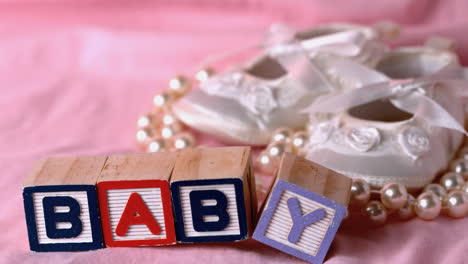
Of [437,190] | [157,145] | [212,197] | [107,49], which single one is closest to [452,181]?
[437,190]

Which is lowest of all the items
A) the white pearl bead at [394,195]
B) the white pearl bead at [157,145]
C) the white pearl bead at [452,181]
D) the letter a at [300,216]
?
the white pearl bead at [452,181]

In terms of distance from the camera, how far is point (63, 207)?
91 cm

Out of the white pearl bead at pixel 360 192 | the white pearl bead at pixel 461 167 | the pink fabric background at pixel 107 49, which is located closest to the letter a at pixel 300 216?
the white pearl bead at pixel 360 192

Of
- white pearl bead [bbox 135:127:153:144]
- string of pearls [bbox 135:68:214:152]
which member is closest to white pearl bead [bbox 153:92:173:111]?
string of pearls [bbox 135:68:214:152]

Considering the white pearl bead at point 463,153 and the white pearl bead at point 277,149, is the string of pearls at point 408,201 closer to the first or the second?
the white pearl bead at point 463,153

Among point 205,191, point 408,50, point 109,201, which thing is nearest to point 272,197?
point 205,191

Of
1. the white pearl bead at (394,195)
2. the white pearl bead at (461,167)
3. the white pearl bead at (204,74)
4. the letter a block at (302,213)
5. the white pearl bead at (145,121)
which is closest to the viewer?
the letter a block at (302,213)

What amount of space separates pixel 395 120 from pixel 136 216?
538mm

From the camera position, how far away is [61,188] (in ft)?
2.95

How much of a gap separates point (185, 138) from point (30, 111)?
0.43 m

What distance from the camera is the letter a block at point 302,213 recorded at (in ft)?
2.86

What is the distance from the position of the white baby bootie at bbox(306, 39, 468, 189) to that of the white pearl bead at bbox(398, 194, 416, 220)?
1.3 inches

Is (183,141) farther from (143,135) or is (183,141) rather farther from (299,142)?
(299,142)

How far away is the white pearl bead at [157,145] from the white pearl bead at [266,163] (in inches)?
7.4
